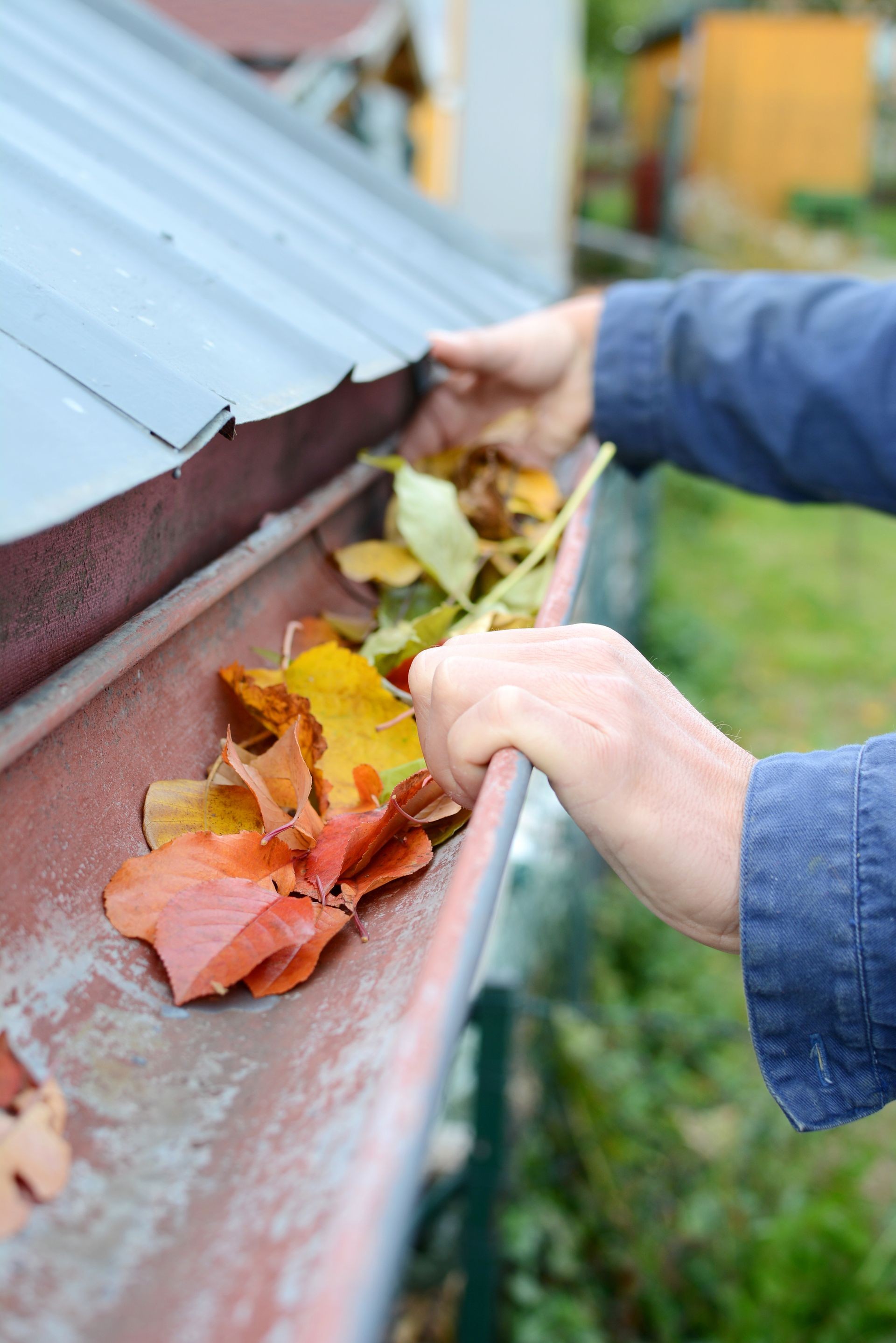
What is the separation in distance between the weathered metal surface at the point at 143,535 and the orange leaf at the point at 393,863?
0.29 m

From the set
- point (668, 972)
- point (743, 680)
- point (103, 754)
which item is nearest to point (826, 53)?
point (743, 680)

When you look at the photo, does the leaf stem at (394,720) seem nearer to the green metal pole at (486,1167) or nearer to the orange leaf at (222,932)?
the orange leaf at (222,932)

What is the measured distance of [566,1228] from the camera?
3.45 meters

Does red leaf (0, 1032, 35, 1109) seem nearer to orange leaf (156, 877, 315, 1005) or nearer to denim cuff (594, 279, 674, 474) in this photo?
orange leaf (156, 877, 315, 1005)

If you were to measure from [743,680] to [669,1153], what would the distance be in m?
4.36

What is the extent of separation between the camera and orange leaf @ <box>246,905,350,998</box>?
2.47 ft

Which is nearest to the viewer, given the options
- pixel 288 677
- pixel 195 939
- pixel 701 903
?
pixel 195 939

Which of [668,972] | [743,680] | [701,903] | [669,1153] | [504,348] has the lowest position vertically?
[743,680]

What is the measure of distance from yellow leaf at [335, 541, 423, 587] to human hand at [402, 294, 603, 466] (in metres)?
0.35

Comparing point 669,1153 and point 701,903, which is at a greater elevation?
point 701,903

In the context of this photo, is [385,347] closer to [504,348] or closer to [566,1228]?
[504,348]

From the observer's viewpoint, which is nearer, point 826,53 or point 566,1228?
point 566,1228

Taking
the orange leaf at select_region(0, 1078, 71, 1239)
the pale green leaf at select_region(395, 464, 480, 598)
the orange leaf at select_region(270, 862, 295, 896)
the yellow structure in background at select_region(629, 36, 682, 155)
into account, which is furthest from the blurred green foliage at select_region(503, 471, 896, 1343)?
the yellow structure in background at select_region(629, 36, 682, 155)

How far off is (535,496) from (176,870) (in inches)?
36.3
